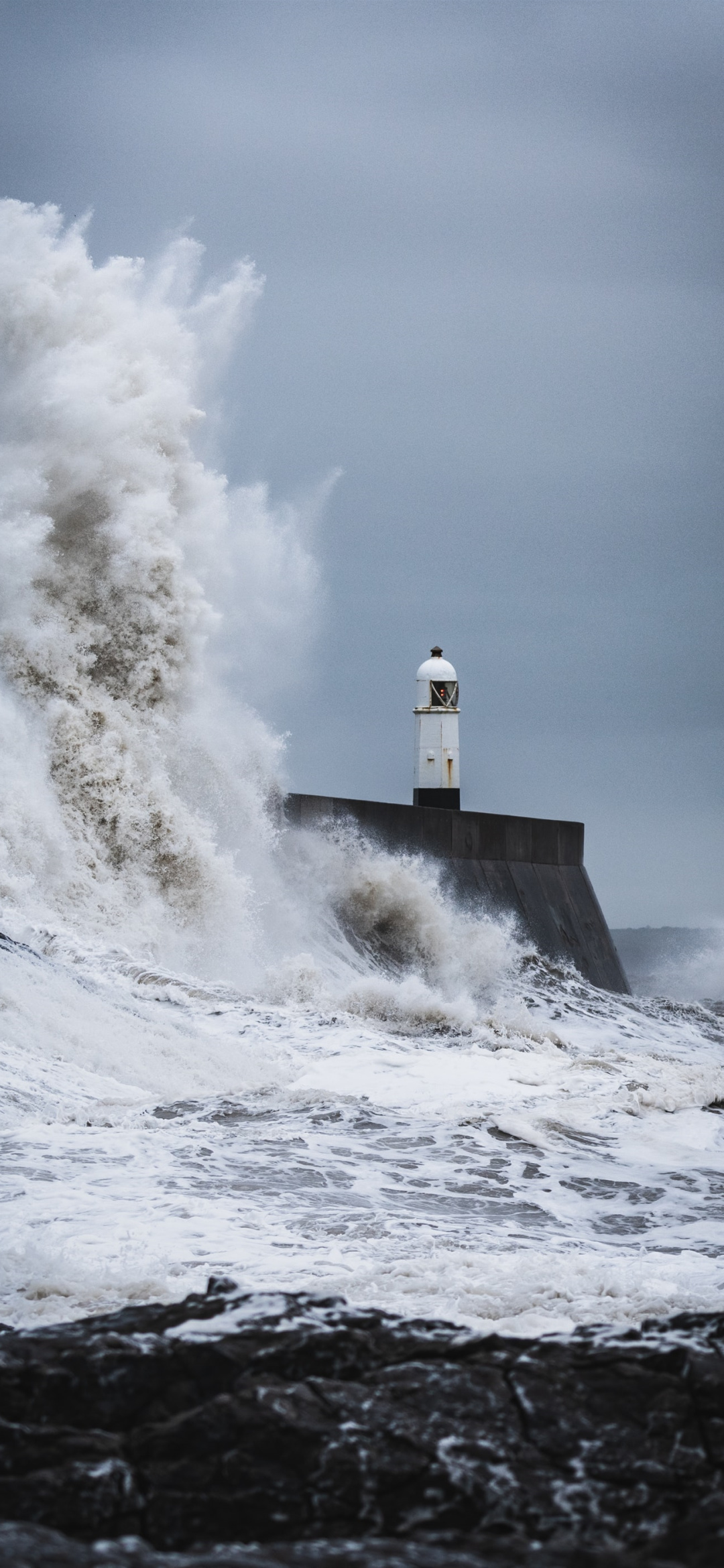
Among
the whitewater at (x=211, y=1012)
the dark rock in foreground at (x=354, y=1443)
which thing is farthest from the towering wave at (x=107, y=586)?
the dark rock in foreground at (x=354, y=1443)

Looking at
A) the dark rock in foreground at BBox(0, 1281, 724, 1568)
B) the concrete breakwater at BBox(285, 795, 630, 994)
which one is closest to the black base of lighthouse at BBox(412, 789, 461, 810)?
the concrete breakwater at BBox(285, 795, 630, 994)

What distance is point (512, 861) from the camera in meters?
Answer: 16.0

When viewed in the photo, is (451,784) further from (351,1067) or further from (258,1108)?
(258,1108)

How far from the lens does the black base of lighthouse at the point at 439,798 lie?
16.9 meters

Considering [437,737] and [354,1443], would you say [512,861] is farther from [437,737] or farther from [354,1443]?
[354,1443]

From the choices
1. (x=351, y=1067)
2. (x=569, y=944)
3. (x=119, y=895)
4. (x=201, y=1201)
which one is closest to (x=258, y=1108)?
(x=351, y=1067)

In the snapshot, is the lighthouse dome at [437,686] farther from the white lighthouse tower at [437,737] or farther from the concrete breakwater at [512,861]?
the concrete breakwater at [512,861]

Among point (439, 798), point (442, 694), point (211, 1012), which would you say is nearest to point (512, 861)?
point (439, 798)

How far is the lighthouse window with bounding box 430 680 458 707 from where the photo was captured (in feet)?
Answer: 57.1

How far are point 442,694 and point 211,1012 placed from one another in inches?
360

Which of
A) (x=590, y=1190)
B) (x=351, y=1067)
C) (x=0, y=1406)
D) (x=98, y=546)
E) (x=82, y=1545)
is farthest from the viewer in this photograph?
(x=98, y=546)

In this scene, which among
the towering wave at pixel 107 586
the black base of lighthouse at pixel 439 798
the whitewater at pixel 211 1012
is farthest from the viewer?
the black base of lighthouse at pixel 439 798

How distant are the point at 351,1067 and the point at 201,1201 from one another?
3.46 meters

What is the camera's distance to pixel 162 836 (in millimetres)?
11484
